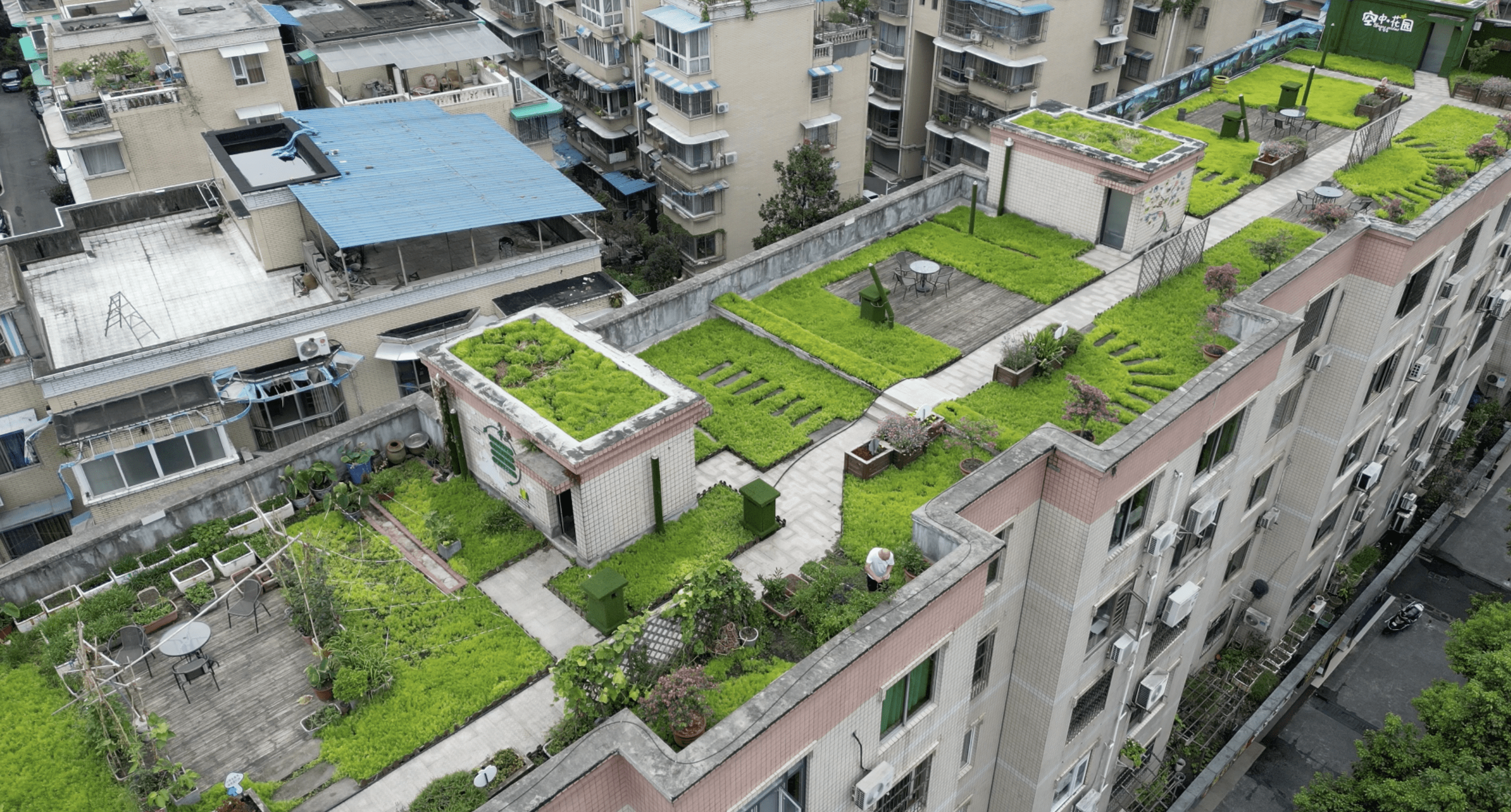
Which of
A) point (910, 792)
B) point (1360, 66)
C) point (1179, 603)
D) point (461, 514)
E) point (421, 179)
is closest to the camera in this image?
point (910, 792)

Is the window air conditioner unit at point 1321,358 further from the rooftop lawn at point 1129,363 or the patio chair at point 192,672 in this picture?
the patio chair at point 192,672

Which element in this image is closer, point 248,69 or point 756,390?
point 756,390

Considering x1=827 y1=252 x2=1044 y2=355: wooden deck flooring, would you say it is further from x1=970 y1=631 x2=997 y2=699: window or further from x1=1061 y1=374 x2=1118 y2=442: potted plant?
x1=970 y1=631 x2=997 y2=699: window

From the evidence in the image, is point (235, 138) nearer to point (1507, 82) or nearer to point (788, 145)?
point (788, 145)

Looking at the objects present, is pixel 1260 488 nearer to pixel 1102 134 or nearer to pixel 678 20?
pixel 1102 134

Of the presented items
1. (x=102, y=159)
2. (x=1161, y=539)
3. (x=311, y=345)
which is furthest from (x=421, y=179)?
(x=1161, y=539)

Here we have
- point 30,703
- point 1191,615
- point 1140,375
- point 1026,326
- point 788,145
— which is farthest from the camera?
point 788,145

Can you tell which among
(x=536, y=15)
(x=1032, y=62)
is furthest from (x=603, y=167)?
(x=1032, y=62)
